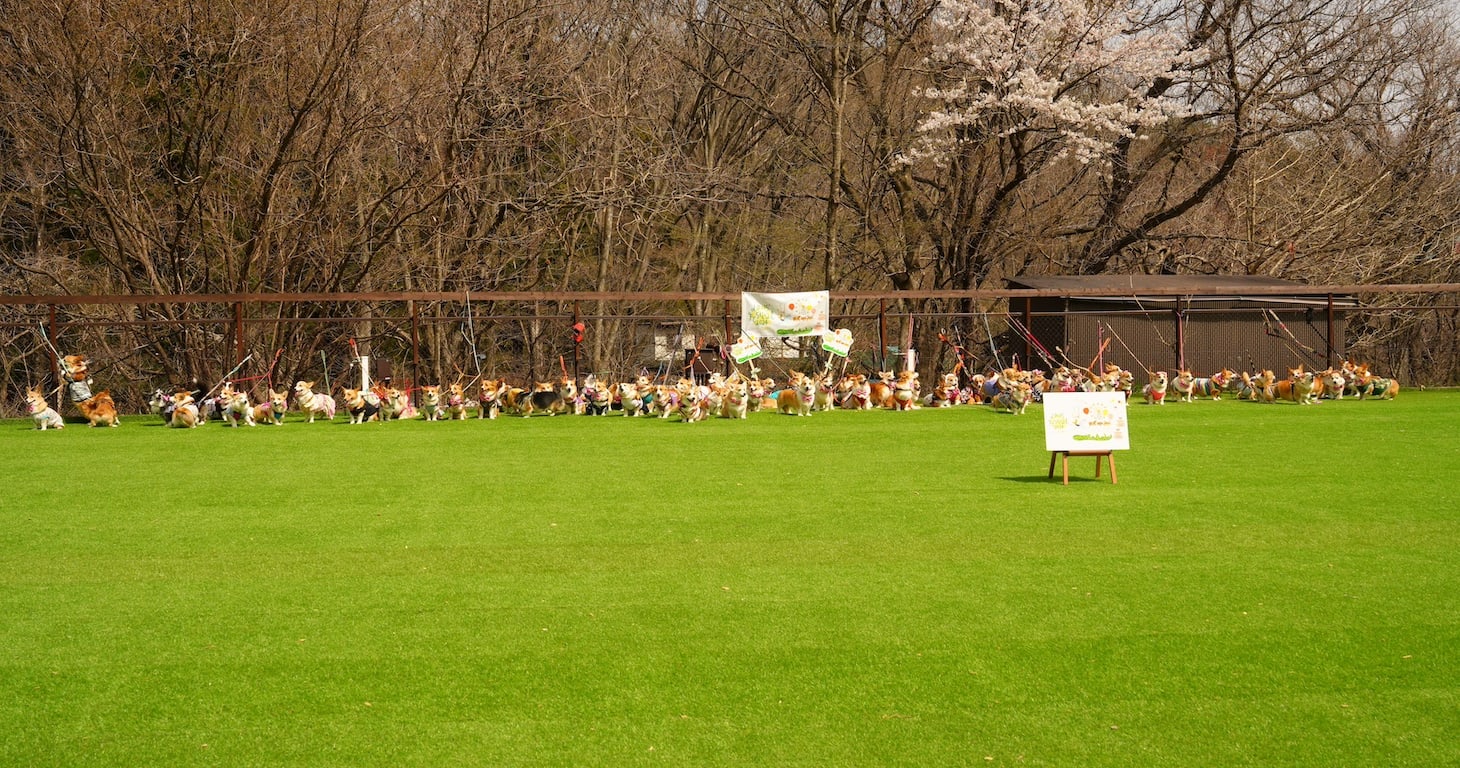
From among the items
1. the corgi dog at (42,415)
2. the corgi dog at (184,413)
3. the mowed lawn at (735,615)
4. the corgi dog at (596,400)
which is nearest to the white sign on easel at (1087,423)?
the mowed lawn at (735,615)

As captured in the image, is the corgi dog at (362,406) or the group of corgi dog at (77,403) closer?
the group of corgi dog at (77,403)

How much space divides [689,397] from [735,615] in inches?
435

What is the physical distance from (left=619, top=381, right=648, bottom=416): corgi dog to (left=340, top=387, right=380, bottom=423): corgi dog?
3.57 meters

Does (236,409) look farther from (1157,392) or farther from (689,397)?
(1157,392)

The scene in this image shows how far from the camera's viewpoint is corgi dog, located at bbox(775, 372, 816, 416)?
18281 mm

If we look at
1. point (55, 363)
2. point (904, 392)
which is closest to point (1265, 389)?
point (904, 392)

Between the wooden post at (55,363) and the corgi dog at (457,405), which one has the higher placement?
the wooden post at (55,363)

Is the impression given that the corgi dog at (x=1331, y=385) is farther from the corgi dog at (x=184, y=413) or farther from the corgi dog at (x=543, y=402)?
the corgi dog at (x=184, y=413)

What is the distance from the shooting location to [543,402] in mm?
19203

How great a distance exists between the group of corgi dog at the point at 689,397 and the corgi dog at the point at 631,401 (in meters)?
0.02

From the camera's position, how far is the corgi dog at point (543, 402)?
19.2 meters

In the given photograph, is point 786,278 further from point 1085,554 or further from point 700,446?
point 1085,554

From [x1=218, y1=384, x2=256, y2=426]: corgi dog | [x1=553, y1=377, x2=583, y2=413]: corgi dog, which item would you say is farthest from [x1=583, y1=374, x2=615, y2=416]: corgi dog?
[x1=218, y1=384, x2=256, y2=426]: corgi dog

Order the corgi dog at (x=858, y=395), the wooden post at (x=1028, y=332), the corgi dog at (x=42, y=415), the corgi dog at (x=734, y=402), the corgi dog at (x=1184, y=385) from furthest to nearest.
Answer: the wooden post at (x=1028, y=332) → the corgi dog at (x=1184, y=385) → the corgi dog at (x=858, y=395) → the corgi dog at (x=734, y=402) → the corgi dog at (x=42, y=415)
